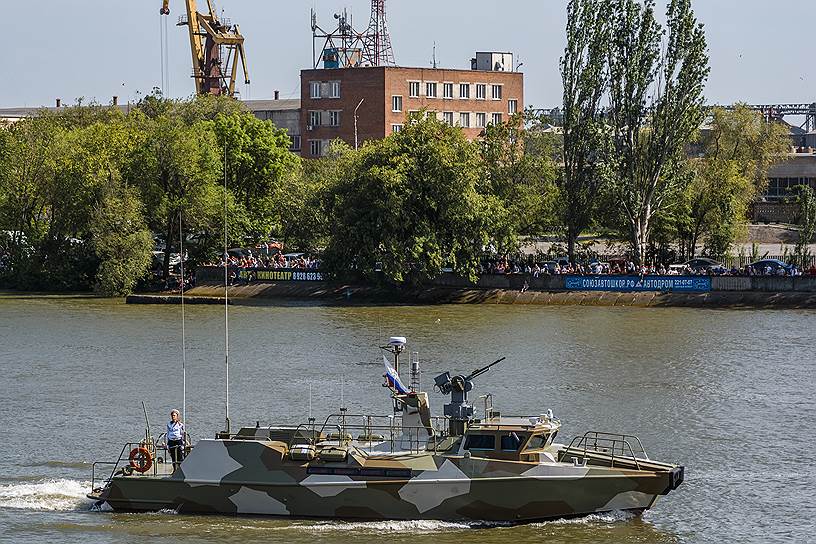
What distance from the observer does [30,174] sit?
8488cm

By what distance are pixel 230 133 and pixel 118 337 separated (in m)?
33.0

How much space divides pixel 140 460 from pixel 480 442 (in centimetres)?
784

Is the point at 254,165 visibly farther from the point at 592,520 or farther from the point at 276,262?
the point at 592,520

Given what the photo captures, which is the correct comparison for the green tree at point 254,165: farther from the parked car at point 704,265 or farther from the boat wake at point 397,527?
the boat wake at point 397,527

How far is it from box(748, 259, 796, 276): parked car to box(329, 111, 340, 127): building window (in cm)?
4559

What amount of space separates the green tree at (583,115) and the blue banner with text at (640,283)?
6.20 meters

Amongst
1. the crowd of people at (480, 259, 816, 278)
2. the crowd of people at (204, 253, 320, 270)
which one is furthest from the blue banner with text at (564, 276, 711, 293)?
the crowd of people at (204, 253, 320, 270)

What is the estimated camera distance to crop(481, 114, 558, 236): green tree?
82.6 m

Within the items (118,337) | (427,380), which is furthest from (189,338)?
(427,380)

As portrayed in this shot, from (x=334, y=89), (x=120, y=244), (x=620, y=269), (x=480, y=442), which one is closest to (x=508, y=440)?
(x=480, y=442)

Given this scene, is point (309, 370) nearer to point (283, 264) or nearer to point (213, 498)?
point (213, 498)

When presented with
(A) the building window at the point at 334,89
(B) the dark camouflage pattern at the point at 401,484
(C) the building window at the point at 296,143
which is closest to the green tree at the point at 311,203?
(A) the building window at the point at 334,89

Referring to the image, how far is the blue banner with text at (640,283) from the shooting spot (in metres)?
72.8

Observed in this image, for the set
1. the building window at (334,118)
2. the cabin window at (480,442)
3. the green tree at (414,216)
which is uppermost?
the building window at (334,118)
